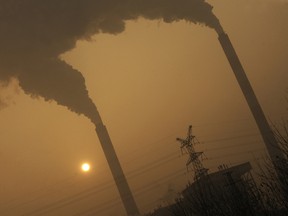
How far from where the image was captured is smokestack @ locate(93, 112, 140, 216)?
37656mm

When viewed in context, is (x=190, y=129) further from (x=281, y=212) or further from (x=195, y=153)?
(x=281, y=212)

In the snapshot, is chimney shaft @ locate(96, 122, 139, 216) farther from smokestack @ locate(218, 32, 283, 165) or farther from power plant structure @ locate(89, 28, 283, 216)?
smokestack @ locate(218, 32, 283, 165)

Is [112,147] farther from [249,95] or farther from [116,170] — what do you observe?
[249,95]

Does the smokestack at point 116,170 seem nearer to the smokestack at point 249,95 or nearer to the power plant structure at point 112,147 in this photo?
the power plant structure at point 112,147

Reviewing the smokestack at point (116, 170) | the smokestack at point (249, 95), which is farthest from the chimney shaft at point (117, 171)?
the smokestack at point (249, 95)

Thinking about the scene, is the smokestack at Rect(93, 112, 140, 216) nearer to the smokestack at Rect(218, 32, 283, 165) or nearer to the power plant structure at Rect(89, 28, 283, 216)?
the power plant structure at Rect(89, 28, 283, 216)

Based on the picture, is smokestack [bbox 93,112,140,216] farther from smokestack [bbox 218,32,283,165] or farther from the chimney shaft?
smokestack [bbox 218,32,283,165]

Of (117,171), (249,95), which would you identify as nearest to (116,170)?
(117,171)

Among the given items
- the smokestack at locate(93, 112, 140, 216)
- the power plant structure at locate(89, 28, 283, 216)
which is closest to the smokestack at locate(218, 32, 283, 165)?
the power plant structure at locate(89, 28, 283, 216)

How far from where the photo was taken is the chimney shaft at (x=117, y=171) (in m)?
37.7

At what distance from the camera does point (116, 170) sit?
3819 cm

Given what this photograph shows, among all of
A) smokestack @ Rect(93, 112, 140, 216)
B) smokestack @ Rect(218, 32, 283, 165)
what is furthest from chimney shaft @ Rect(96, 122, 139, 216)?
smokestack @ Rect(218, 32, 283, 165)

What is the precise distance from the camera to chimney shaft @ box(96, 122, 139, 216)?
37719 millimetres

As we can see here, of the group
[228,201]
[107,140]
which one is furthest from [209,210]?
[107,140]
